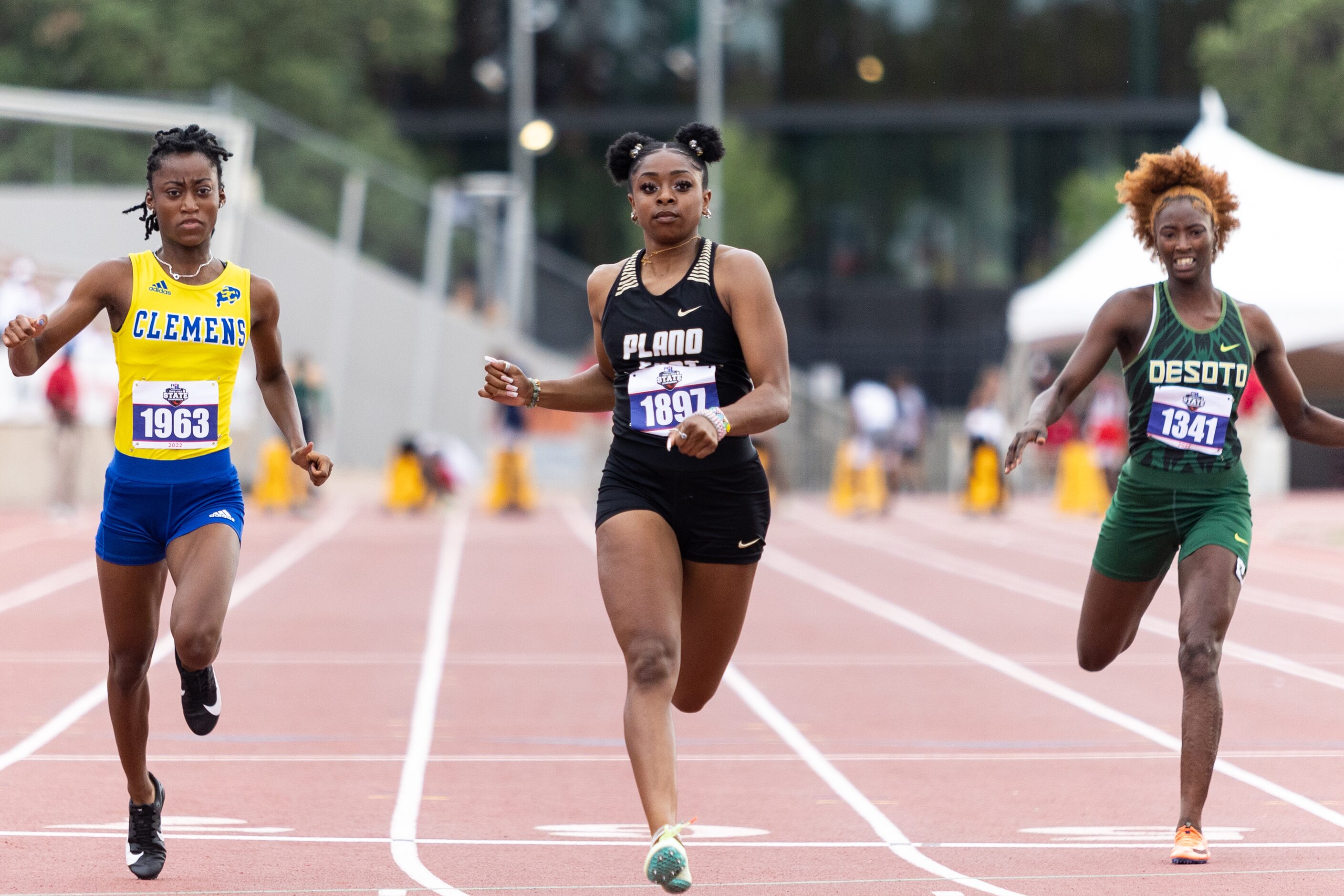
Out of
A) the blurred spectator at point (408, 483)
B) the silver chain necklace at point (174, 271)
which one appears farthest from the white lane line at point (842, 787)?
the blurred spectator at point (408, 483)

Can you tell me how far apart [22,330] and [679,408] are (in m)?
1.86

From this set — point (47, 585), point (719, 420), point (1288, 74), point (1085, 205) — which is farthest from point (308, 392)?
point (1085, 205)

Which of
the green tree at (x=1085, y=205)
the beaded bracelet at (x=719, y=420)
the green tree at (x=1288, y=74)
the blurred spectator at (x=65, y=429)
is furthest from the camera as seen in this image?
the green tree at (x=1085, y=205)

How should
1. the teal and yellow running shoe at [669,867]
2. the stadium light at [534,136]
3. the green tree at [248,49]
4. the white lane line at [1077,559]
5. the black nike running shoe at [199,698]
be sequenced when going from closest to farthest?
1. the teal and yellow running shoe at [669,867]
2. the black nike running shoe at [199,698]
3. the white lane line at [1077,559]
4. the green tree at [248,49]
5. the stadium light at [534,136]

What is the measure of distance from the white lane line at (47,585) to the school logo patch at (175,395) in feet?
28.7

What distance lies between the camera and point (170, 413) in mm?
5746

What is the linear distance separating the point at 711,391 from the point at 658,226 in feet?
1.60

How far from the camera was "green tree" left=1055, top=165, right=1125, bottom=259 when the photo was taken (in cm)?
3872

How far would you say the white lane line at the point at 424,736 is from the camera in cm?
593

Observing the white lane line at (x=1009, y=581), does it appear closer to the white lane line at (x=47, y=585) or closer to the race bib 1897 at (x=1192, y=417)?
the race bib 1897 at (x=1192, y=417)

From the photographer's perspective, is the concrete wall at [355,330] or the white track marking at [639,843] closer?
the white track marking at [639,843]

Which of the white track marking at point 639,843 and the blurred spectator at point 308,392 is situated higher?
the white track marking at point 639,843

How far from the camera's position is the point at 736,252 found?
5.59m

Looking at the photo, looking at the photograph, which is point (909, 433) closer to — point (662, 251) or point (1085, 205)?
point (1085, 205)
